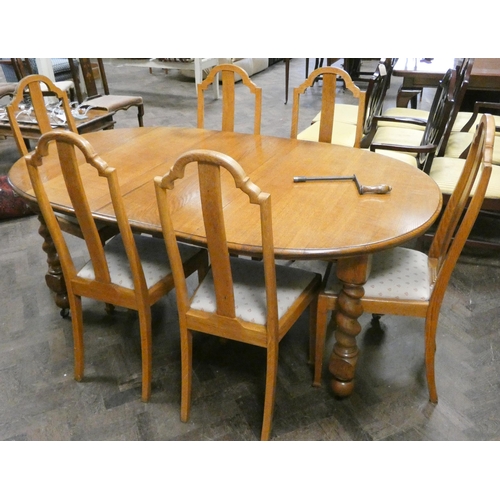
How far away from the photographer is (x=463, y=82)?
2180 millimetres

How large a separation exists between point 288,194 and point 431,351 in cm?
75

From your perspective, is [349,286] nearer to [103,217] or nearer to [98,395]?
[103,217]

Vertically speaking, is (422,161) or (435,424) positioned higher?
(422,161)

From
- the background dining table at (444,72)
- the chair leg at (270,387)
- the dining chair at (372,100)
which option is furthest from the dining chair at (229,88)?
the background dining table at (444,72)

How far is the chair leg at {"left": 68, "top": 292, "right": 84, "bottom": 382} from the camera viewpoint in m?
1.67

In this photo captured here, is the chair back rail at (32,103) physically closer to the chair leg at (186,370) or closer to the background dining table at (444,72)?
the chair leg at (186,370)

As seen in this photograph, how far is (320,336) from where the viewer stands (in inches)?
63.6

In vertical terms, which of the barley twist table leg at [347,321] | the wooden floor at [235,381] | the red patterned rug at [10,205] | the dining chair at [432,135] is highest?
the dining chair at [432,135]

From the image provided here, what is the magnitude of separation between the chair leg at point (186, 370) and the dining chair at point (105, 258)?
17cm

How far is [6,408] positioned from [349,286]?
1.34 m

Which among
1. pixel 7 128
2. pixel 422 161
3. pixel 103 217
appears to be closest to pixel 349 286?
pixel 103 217

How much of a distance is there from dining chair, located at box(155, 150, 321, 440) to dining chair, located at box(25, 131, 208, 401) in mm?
163

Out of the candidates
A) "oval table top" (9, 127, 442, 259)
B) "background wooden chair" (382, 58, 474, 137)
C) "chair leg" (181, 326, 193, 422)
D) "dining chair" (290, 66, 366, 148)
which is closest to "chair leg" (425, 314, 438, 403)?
"oval table top" (9, 127, 442, 259)

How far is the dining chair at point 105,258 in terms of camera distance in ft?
4.26
